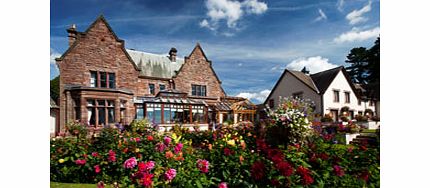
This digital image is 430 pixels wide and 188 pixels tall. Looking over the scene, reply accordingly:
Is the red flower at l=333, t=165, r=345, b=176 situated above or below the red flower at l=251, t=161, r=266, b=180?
below

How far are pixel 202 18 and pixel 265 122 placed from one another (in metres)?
2.24

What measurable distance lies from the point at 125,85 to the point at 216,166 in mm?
9743

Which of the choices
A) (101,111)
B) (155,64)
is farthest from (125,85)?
(155,64)

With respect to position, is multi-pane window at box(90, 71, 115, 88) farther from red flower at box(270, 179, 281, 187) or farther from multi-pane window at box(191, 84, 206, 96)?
red flower at box(270, 179, 281, 187)

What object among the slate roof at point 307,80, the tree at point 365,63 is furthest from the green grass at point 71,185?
the slate roof at point 307,80

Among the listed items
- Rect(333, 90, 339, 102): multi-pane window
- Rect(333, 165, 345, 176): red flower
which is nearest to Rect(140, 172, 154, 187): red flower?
Rect(333, 165, 345, 176): red flower

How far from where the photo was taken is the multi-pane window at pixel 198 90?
46.2ft

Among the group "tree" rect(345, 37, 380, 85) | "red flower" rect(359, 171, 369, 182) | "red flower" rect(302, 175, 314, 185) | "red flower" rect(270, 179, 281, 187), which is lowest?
"red flower" rect(359, 171, 369, 182)

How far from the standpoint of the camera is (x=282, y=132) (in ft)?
13.6

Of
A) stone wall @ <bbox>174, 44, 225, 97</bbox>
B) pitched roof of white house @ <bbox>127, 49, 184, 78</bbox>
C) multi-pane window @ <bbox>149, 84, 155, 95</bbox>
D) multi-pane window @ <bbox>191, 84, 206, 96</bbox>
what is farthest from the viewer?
multi-pane window @ <bbox>191, 84, 206, 96</bbox>

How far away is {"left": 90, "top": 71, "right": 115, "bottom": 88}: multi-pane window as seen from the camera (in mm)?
9789

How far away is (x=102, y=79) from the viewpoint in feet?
33.0
